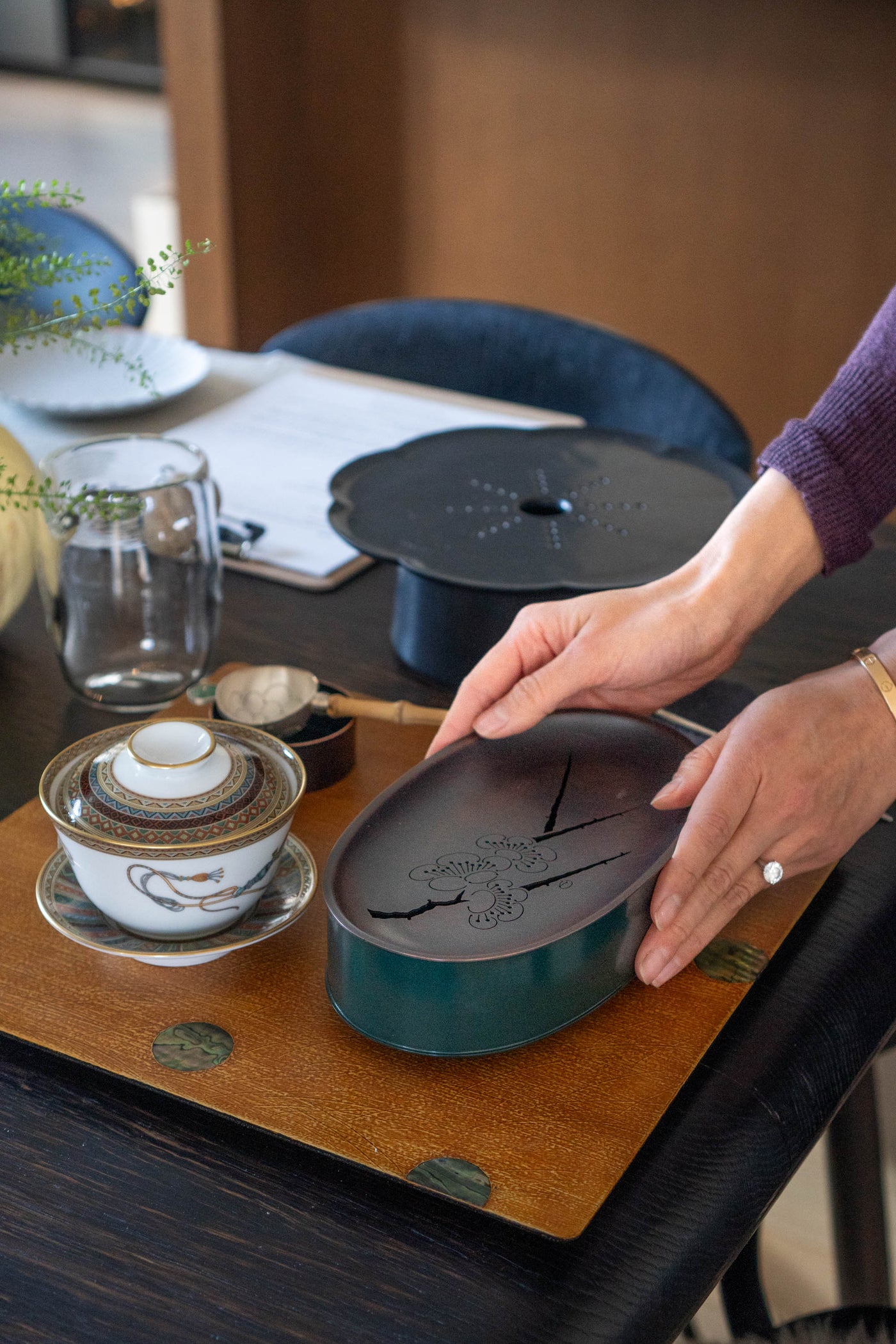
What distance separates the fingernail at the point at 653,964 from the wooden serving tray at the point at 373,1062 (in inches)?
0.5

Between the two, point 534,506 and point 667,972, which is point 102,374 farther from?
point 667,972

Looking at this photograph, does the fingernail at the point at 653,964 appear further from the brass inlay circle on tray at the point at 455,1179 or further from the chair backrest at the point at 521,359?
the chair backrest at the point at 521,359

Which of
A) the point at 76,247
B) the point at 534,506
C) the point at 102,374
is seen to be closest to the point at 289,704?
the point at 534,506

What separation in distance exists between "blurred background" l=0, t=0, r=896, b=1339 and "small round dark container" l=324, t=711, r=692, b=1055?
2.24 metres

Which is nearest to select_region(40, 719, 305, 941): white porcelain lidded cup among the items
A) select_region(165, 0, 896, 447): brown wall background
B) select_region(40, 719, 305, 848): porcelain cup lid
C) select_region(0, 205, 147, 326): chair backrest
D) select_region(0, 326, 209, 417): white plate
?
select_region(40, 719, 305, 848): porcelain cup lid

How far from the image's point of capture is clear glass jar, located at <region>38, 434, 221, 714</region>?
780 millimetres

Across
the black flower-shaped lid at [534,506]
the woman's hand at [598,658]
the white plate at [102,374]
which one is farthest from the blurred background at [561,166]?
the woman's hand at [598,658]

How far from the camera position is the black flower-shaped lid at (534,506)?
798 mm

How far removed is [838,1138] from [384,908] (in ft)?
2.19

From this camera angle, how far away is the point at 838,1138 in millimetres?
1035

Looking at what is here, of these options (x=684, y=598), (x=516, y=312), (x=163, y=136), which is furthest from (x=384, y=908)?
(x=163, y=136)

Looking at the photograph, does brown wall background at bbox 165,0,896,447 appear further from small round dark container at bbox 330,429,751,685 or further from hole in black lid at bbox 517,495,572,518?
hole in black lid at bbox 517,495,572,518

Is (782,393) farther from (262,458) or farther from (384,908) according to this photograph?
(384,908)

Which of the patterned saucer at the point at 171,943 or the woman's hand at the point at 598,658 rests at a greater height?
the woman's hand at the point at 598,658
